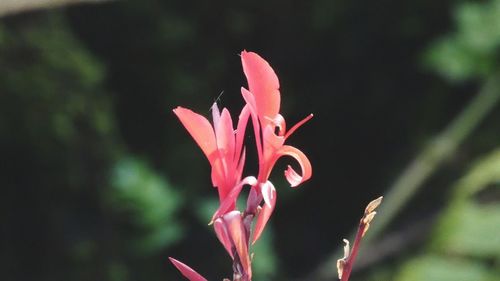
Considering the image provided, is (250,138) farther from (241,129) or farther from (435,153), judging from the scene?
(241,129)

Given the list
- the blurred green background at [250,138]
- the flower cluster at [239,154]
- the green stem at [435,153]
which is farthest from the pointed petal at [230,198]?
the green stem at [435,153]

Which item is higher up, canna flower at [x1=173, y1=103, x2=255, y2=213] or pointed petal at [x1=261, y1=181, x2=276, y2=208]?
canna flower at [x1=173, y1=103, x2=255, y2=213]

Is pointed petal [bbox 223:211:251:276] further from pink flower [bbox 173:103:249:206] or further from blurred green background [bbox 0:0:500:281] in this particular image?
blurred green background [bbox 0:0:500:281]

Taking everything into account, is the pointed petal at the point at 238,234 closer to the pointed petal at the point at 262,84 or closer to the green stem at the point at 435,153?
the pointed petal at the point at 262,84

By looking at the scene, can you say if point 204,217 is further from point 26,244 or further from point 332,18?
point 332,18

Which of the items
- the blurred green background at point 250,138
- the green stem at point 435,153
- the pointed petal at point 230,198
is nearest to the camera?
the pointed petal at point 230,198

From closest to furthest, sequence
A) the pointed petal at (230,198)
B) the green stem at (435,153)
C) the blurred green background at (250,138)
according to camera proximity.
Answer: the pointed petal at (230,198) < the blurred green background at (250,138) < the green stem at (435,153)

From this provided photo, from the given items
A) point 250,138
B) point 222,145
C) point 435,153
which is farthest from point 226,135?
point 435,153

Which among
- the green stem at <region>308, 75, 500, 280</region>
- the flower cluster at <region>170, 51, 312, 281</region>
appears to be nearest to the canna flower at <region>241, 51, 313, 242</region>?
the flower cluster at <region>170, 51, 312, 281</region>
